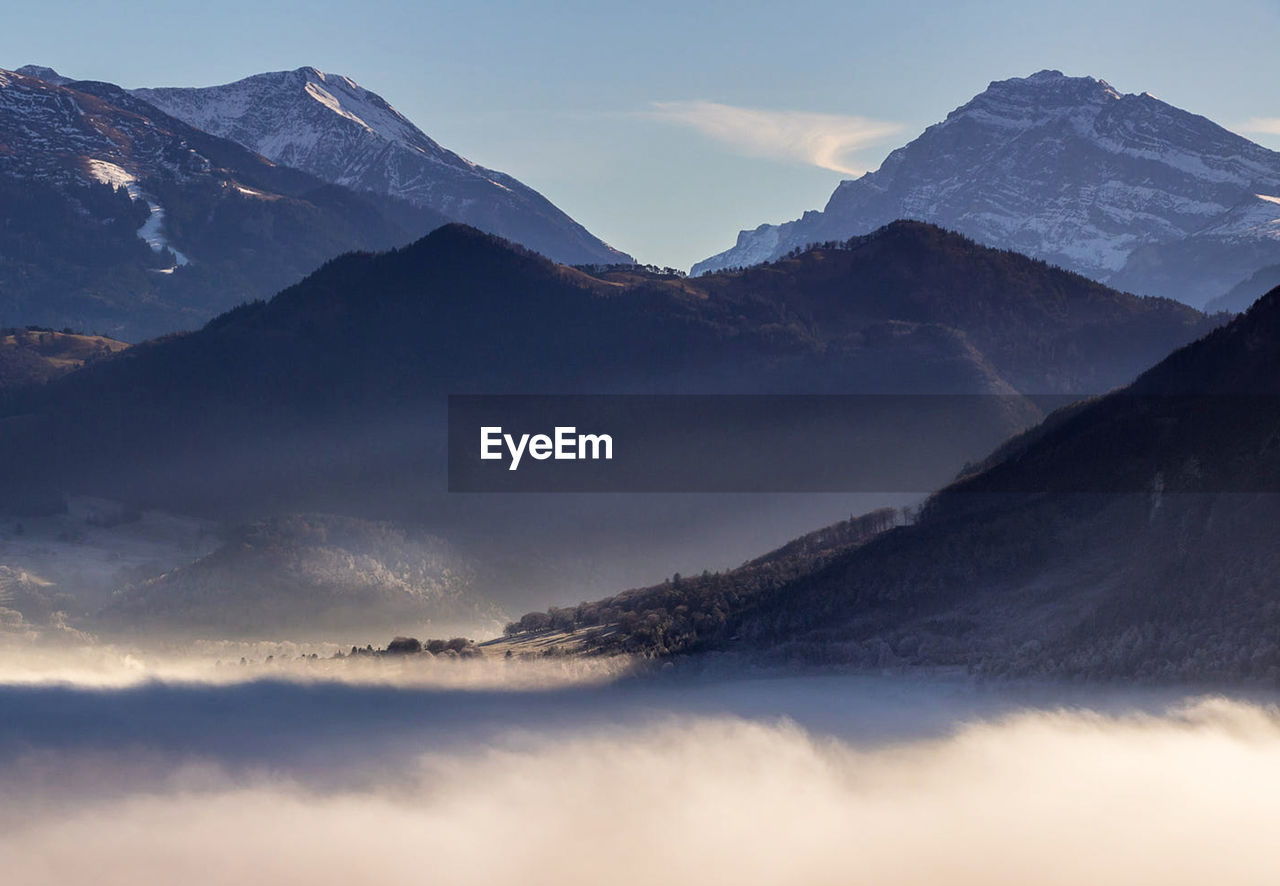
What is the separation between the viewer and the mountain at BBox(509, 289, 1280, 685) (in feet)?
357

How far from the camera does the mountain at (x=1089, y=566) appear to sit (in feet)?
357

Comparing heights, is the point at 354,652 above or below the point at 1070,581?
below

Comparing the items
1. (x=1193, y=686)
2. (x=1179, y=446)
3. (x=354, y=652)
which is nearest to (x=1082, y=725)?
(x=1193, y=686)

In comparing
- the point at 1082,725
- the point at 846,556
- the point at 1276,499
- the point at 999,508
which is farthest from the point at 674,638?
the point at 1276,499

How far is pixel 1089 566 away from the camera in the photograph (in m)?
124

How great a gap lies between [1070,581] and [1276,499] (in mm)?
18631

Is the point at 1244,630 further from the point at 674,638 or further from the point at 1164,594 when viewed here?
the point at 674,638

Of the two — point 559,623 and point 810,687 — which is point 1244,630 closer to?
point 810,687

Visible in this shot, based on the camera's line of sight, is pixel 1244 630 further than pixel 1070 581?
No

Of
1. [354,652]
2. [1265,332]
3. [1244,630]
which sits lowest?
[354,652]

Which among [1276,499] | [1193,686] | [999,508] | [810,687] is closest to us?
[1193,686]

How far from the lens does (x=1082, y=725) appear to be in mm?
103500

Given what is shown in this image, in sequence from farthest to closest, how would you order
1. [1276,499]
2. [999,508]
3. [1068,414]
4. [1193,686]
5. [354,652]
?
[354,652] → [1068,414] → [999,508] → [1276,499] → [1193,686]

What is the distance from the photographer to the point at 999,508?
5581 inches
